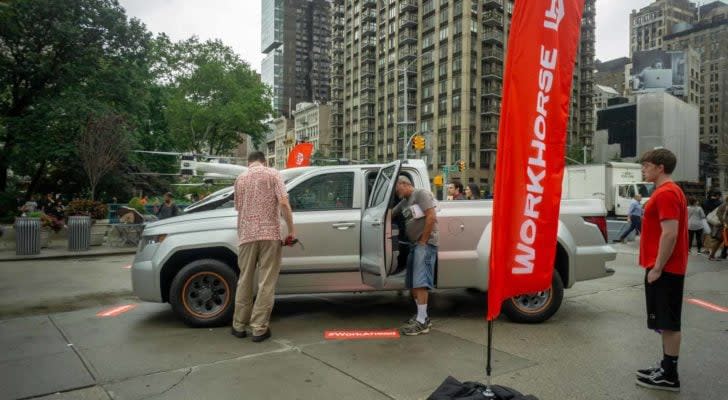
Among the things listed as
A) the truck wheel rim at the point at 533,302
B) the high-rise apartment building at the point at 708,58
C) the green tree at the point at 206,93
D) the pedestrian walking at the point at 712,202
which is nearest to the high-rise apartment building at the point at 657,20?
the high-rise apartment building at the point at 708,58

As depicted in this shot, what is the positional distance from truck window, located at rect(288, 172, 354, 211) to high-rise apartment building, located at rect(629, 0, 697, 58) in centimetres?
16215

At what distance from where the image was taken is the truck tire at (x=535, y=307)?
5.72m

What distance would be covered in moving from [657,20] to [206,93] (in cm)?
14874

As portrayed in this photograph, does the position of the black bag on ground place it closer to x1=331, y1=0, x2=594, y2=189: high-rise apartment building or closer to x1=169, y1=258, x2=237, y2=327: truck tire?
x1=169, y1=258, x2=237, y2=327: truck tire

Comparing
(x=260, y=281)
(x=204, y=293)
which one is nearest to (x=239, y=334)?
(x=260, y=281)

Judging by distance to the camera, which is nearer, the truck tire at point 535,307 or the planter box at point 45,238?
the truck tire at point 535,307

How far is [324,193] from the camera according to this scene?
6.02m

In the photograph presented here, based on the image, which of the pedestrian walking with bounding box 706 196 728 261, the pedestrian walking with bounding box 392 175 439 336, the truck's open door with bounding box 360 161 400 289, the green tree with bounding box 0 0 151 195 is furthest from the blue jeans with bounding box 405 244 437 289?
the green tree with bounding box 0 0 151 195

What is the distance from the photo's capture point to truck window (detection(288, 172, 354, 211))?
5.94 meters

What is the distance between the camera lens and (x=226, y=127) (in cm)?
4625

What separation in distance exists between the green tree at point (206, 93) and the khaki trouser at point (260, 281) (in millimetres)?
41302

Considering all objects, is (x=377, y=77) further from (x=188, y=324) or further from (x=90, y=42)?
(x=188, y=324)

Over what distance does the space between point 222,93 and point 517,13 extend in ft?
149

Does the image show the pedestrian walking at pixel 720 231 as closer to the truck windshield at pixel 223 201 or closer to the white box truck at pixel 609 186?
the truck windshield at pixel 223 201
